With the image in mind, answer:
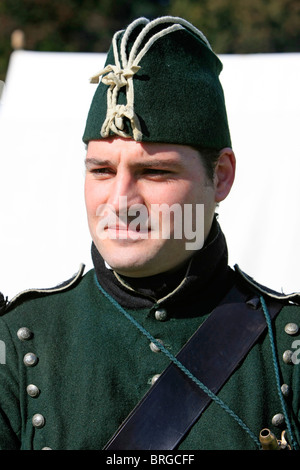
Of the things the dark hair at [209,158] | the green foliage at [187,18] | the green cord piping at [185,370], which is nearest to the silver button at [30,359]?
the green cord piping at [185,370]

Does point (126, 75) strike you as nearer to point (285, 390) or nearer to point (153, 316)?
point (153, 316)

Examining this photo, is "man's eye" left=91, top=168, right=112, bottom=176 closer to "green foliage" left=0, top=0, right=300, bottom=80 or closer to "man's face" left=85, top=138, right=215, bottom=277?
"man's face" left=85, top=138, right=215, bottom=277

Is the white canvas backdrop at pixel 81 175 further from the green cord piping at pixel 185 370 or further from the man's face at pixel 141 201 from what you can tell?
the man's face at pixel 141 201

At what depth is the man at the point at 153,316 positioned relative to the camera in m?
2.34

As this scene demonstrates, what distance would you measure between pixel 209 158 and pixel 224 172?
0.12m

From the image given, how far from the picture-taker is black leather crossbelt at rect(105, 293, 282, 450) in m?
2.36

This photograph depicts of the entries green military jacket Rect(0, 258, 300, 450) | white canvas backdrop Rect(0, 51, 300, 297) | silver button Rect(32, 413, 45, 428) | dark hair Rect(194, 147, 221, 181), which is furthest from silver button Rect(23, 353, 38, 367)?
white canvas backdrop Rect(0, 51, 300, 297)

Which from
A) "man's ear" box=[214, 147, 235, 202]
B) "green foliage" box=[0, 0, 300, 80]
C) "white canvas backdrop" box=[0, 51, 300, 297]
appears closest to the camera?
"man's ear" box=[214, 147, 235, 202]

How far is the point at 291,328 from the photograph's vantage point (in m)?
2.52

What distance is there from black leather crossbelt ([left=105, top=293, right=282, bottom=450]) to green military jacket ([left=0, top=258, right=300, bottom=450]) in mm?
27

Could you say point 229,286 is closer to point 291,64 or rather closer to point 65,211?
point 65,211

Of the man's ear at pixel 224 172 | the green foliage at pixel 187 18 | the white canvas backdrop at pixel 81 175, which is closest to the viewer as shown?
the man's ear at pixel 224 172

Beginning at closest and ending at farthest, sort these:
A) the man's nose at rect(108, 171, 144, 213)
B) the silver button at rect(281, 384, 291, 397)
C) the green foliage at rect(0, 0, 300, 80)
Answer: the man's nose at rect(108, 171, 144, 213) → the silver button at rect(281, 384, 291, 397) → the green foliage at rect(0, 0, 300, 80)
